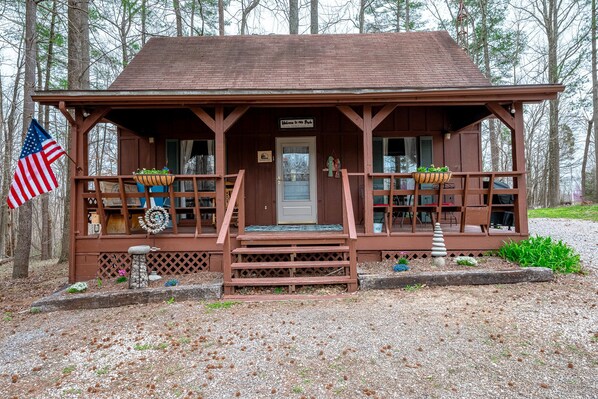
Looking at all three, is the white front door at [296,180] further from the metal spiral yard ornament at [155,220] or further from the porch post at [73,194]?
the porch post at [73,194]

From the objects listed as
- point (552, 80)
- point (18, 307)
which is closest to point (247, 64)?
point (18, 307)

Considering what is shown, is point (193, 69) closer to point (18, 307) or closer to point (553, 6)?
point (18, 307)

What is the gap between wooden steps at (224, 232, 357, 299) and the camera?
14.5 feet

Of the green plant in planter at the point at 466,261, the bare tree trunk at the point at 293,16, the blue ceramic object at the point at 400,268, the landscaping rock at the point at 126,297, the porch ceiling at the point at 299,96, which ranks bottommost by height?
the landscaping rock at the point at 126,297

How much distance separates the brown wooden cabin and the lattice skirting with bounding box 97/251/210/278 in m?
0.02

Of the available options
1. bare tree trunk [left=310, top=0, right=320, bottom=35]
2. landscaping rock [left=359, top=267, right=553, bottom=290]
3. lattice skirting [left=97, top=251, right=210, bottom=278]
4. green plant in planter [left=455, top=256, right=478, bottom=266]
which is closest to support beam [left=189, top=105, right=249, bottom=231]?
lattice skirting [left=97, top=251, right=210, bottom=278]

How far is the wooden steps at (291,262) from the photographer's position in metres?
4.41

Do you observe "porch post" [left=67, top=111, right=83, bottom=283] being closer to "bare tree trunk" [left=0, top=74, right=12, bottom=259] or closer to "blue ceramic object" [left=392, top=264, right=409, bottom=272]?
"blue ceramic object" [left=392, top=264, right=409, bottom=272]

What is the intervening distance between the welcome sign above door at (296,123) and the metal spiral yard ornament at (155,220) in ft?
10.1

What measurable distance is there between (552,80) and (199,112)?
49.8 ft

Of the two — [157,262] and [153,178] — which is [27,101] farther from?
[157,262]

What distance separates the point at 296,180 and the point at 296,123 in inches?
45.7

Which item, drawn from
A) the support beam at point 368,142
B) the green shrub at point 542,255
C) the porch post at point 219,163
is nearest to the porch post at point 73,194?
the porch post at point 219,163

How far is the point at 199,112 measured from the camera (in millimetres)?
5211
